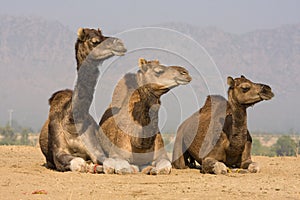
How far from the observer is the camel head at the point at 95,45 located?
10.8 metres

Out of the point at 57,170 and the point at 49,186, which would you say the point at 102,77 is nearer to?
the point at 57,170

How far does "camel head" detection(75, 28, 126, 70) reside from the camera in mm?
10805

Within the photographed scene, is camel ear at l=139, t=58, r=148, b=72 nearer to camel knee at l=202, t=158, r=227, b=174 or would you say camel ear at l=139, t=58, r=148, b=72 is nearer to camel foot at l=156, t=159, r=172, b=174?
camel foot at l=156, t=159, r=172, b=174

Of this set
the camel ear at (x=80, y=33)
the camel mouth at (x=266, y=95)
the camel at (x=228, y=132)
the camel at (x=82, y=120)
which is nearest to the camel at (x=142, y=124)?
the camel at (x=82, y=120)

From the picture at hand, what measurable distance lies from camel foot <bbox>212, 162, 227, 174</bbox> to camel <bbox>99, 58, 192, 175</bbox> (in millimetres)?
891

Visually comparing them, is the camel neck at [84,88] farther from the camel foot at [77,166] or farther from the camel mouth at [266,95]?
the camel mouth at [266,95]

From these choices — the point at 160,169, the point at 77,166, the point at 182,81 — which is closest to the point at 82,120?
the point at 77,166

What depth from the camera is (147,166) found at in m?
11.5

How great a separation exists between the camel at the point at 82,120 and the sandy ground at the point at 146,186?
565 mm

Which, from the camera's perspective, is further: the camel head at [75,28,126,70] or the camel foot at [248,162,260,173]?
the camel foot at [248,162,260,173]

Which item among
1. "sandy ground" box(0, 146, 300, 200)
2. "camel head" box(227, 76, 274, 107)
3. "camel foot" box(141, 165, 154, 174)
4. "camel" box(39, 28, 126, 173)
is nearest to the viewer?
"sandy ground" box(0, 146, 300, 200)

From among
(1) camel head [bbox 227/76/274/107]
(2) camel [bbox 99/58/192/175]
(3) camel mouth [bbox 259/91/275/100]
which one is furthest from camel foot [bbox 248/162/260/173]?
(2) camel [bbox 99/58/192/175]

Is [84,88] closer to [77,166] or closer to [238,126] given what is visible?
[77,166]

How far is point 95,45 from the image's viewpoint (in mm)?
11195
